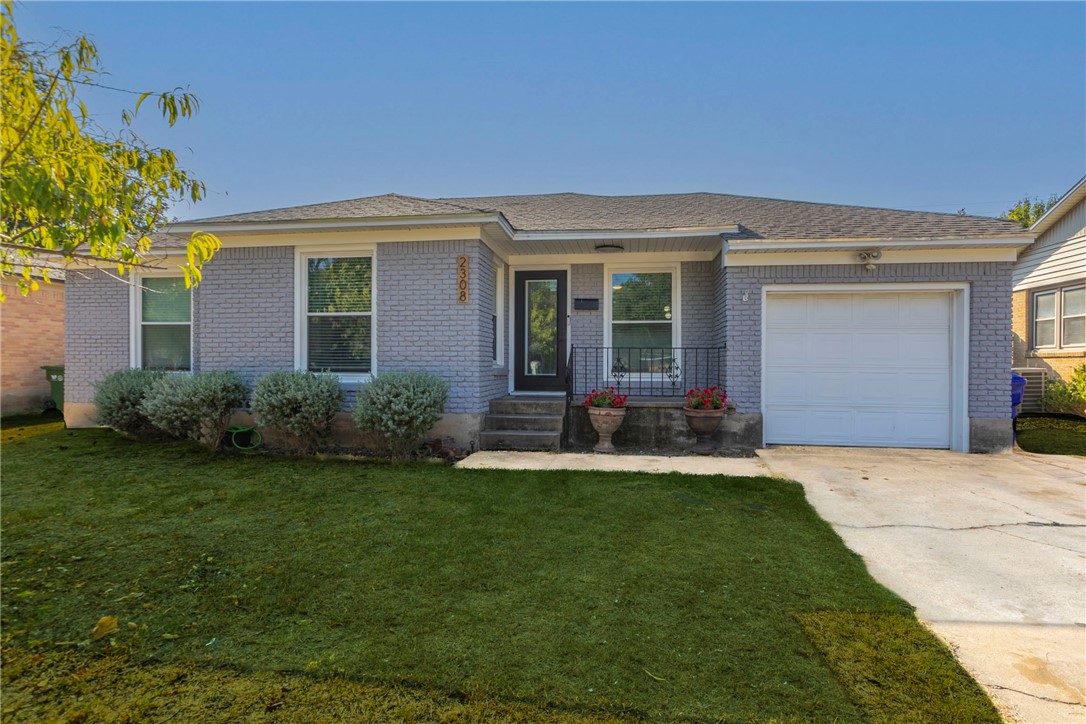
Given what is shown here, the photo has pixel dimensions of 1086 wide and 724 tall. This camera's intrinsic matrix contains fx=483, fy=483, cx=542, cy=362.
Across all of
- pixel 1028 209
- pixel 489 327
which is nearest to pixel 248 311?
pixel 489 327

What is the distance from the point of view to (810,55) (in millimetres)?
10078

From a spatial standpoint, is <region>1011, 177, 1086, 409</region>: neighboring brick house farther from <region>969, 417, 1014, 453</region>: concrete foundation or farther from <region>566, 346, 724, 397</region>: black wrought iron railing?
<region>566, 346, 724, 397</region>: black wrought iron railing

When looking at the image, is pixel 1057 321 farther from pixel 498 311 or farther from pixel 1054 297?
pixel 498 311

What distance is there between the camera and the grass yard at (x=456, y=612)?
5.95 ft

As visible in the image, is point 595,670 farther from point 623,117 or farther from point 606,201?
point 623,117

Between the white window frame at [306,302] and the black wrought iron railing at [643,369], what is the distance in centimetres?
300

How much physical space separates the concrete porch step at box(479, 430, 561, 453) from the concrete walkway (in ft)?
0.87

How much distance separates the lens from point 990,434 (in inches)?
254

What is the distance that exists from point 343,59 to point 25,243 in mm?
8635

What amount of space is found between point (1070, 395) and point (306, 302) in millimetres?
13502

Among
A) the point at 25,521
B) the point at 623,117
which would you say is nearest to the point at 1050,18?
the point at 623,117

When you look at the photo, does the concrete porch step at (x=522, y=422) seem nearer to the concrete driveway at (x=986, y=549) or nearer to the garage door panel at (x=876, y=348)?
the concrete driveway at (x=986, y=549)

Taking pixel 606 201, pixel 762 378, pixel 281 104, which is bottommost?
pixel 762 378

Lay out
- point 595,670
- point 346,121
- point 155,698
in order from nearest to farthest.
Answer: point 155,698
point 595,670
point 346,121
